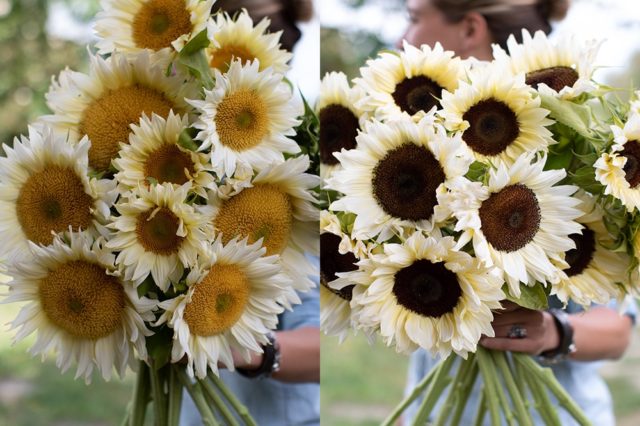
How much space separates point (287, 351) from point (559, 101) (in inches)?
12.2

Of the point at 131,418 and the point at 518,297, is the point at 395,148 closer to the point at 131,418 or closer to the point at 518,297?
the point at 518,297

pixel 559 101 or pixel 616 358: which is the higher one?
pixel 559 101

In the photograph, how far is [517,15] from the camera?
2.29 feet

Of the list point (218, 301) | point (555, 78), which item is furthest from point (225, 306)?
point (555, 78)

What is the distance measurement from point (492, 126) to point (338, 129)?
14 centimetres

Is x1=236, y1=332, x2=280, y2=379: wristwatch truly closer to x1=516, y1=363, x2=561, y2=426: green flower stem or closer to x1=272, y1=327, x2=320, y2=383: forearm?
x1=272, y1=327, x2=320, y2=383: forearm

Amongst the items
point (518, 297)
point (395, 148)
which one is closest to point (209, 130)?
point (395, 148)

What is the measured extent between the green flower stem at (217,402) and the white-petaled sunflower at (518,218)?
247 mm

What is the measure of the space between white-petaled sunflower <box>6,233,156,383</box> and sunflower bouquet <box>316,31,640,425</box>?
159 millimetres

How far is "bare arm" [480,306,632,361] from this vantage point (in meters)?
0.67

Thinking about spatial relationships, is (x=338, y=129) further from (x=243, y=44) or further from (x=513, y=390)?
(x=513, y=390)

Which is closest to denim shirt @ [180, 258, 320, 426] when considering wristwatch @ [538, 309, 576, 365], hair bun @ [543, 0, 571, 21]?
wristwatch @ [538, 309, 576, 365]

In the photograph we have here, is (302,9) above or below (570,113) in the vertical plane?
above

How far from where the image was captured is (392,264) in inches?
23.3
